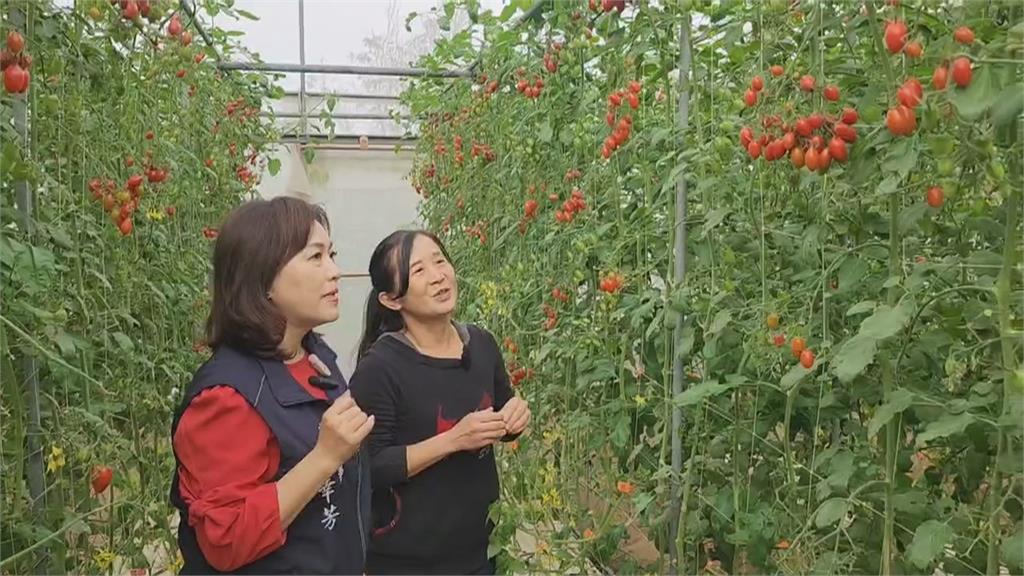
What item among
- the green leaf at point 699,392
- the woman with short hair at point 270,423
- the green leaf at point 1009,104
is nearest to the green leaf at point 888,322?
the green leaf at point 1009,104

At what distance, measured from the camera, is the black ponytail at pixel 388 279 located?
60.5 inches

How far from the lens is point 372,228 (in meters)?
6.25

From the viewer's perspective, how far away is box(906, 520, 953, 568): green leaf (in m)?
1.01

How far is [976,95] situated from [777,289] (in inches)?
28.0

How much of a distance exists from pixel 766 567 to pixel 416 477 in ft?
2.04

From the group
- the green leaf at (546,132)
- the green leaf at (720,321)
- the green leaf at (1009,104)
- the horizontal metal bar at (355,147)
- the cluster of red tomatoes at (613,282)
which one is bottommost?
the horizontal metal bar at (355,147)

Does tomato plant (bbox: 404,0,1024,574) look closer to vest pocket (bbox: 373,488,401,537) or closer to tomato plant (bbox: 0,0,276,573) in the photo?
vest pocket (bbox: 373,488,401,537)

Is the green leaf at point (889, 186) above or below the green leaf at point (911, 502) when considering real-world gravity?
above

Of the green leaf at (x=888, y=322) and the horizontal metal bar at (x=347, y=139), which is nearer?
the green leaf at (x=888, y=322)

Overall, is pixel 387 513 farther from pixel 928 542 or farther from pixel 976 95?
pixel 976 95

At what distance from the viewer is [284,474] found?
1059 millimetres

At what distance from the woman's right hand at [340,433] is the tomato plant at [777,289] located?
1.73 ft

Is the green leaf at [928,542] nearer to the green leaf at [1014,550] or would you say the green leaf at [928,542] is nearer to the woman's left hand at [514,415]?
the green leaf at [1014,550]

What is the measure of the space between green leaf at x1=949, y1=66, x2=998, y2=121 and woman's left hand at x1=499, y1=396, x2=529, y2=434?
2.74ft
